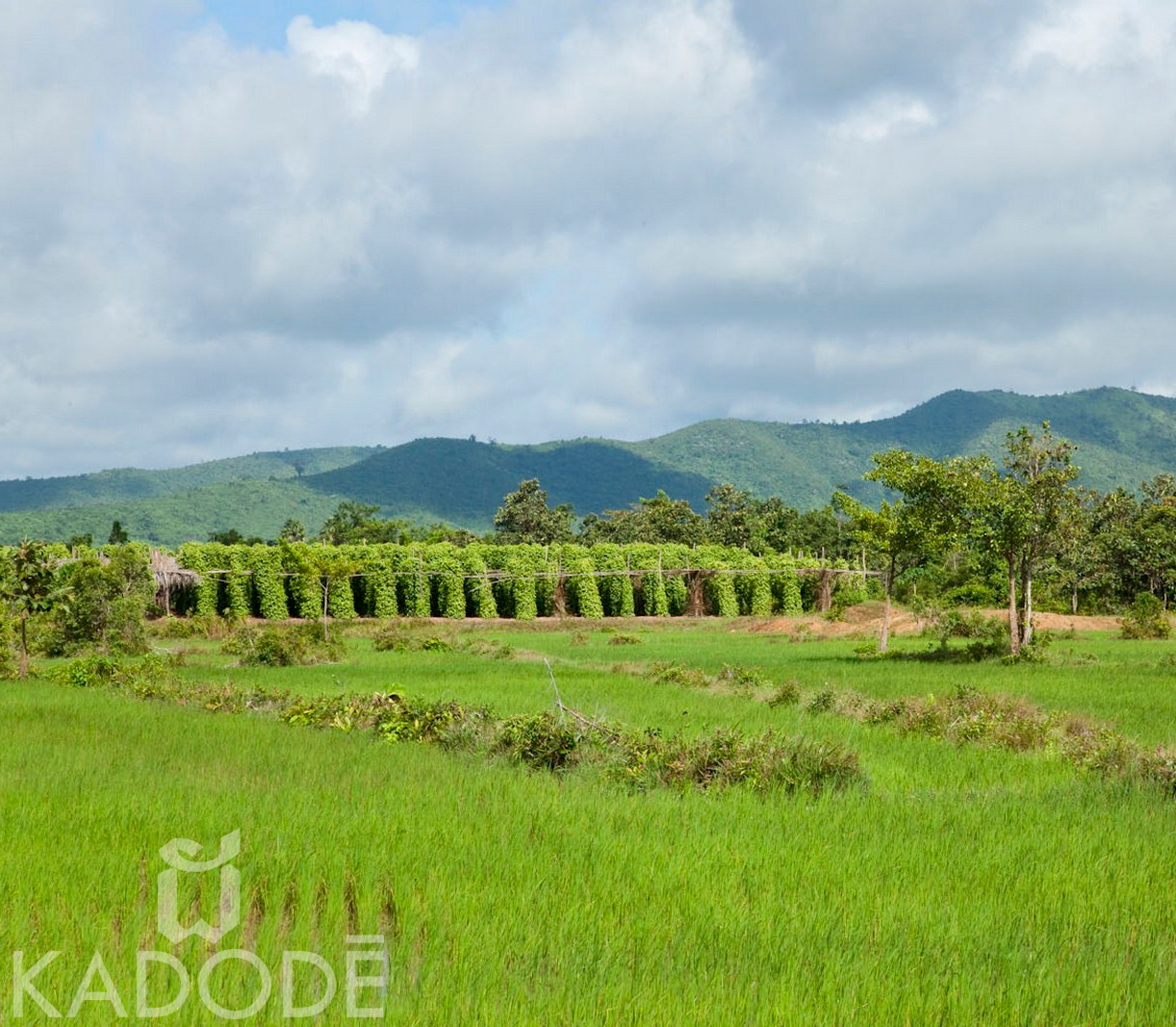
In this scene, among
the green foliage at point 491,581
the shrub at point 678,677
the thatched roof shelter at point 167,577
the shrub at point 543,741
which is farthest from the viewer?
the green foliage at point 491,581

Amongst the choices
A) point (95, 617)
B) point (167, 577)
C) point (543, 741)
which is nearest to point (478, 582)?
point (167, 577)

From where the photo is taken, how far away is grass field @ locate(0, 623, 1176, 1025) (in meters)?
4.98

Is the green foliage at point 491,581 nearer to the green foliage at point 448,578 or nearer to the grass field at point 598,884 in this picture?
the green foliage at point 448,578

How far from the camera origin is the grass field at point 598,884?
4977mm

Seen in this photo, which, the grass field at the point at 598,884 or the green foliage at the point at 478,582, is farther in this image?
the green foliage at the point at 478,582

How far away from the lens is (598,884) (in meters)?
6.79

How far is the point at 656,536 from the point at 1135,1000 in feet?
238

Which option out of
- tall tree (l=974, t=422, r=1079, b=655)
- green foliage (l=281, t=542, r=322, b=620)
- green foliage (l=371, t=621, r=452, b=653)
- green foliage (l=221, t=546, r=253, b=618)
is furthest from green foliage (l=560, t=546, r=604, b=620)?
tall tree (l=974, t=422, r=1079, b=655)

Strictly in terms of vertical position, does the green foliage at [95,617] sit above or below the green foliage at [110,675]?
above

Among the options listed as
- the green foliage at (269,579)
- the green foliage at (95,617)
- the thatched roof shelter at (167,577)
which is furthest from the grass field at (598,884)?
the green foliage at (269,579)

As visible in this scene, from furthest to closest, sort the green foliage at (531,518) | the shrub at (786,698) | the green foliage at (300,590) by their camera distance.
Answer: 1. the green foliage at (531,518)
2. the green foliage at (300,590)
3. the shrub at (786,698)

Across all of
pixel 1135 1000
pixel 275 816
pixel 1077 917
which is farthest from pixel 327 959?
pixel 1077 917

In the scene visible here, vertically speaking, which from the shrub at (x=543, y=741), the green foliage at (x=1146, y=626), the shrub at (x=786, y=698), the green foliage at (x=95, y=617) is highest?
the green foliage at (x=95, y=617)

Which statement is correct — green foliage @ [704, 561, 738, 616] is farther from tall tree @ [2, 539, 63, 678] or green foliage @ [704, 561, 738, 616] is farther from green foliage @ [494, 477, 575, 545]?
tall tree @ [2, 539, 63, 678]
